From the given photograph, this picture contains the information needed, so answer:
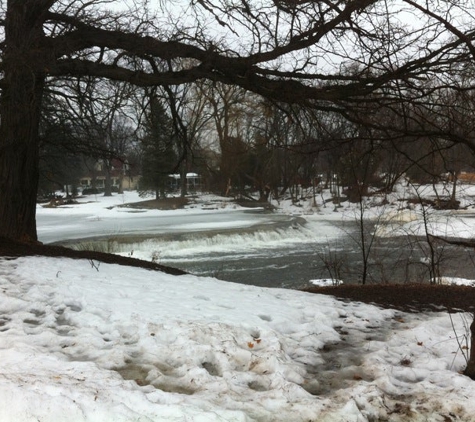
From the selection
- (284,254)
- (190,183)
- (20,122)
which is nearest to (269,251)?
(284,254)

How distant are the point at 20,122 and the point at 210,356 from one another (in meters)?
6.59

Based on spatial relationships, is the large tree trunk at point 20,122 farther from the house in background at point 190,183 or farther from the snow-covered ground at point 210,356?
the house in background at point 190,183

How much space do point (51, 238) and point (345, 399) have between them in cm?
2001

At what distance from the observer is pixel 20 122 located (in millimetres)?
8406

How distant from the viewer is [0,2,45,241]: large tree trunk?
709 centimetres

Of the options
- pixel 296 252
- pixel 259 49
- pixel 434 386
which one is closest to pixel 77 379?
A: pixel 434 386

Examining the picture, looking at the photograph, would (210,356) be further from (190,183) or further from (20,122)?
(190,183)

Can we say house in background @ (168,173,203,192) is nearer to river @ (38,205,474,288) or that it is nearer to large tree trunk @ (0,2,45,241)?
river @ (38,205,474,288)

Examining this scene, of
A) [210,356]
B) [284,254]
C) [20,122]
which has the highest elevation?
[20,122]

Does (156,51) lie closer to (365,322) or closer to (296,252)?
(365,322)

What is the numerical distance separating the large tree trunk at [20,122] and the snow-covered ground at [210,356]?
313 centimetres

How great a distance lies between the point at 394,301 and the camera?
629 centimetres

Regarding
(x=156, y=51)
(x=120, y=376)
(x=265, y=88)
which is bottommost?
(x=120, y=376)

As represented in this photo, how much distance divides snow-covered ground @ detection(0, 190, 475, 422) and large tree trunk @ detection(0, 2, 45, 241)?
3.13 m
